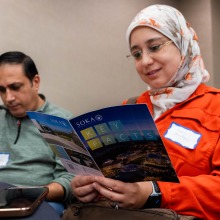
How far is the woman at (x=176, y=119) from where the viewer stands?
3.37 ft

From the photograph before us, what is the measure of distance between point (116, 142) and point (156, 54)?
0.52 metres

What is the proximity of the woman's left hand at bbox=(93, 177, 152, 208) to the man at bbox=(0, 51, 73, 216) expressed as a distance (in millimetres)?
665

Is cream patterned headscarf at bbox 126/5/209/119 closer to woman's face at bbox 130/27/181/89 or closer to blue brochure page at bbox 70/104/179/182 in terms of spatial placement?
woman's face at bbox 130/27/181/89

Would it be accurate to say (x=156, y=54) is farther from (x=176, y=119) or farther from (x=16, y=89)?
(x=16, y=89)

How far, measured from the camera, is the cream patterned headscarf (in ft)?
4.13

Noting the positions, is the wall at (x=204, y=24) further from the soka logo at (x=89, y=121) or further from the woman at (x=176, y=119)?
the soka logo at (x=89, y=121)

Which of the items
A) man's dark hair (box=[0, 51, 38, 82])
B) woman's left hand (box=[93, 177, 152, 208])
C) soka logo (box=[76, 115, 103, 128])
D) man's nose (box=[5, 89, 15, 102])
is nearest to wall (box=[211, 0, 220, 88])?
man's dark hair (box=[0, 51, 38, 82])

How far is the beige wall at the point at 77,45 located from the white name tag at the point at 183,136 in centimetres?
149

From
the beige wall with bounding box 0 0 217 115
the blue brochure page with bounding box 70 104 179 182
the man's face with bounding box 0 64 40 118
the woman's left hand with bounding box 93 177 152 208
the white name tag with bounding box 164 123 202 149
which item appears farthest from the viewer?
the beige wall with bounding box 0 0 217 115

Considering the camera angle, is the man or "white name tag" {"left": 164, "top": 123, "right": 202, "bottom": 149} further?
the man

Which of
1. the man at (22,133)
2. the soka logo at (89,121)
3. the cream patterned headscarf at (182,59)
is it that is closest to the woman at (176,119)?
the cream patterned headscarf at (182,59)

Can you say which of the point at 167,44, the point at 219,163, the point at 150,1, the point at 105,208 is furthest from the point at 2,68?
the point at 150,1

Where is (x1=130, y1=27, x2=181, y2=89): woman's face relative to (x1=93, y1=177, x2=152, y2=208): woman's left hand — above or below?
above

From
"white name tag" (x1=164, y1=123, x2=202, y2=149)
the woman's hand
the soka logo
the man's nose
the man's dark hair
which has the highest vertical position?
the man's dark hair
